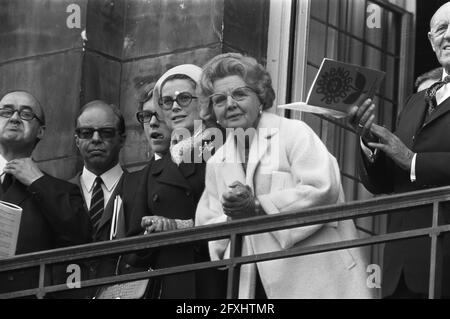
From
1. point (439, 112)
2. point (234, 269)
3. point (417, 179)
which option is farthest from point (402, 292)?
point (439, 112)

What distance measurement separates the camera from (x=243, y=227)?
962cm

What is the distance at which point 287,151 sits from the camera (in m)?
9.99

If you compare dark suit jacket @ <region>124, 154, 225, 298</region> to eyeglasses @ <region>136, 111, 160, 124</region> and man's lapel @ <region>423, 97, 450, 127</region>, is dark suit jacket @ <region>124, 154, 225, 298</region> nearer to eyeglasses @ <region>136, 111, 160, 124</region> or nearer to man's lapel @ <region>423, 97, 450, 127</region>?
eyeglasses @ <region>136, 111, 160, 124</region>

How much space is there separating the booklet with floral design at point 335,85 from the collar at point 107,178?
6.89 ft

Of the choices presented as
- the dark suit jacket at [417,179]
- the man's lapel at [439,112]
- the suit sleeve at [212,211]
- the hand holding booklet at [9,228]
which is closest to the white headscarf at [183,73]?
the suit sleeve at [212,211]

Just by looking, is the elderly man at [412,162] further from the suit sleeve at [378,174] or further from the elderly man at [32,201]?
the elderly man at [32,201]

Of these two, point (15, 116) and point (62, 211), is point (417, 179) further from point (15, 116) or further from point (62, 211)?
point (15, 116)

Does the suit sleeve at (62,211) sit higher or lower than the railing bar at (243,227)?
higher

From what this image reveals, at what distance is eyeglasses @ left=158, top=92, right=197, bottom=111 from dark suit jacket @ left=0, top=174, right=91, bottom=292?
748 mm

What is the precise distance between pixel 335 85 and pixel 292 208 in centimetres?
77

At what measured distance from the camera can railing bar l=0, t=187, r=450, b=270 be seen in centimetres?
914

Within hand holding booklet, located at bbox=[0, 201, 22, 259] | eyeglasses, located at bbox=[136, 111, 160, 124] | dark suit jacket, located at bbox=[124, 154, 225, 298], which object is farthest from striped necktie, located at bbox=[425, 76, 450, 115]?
hand holding booklet, located at bbox=[0, 201, 22, 259]

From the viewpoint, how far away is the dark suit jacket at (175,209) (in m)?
10.1
